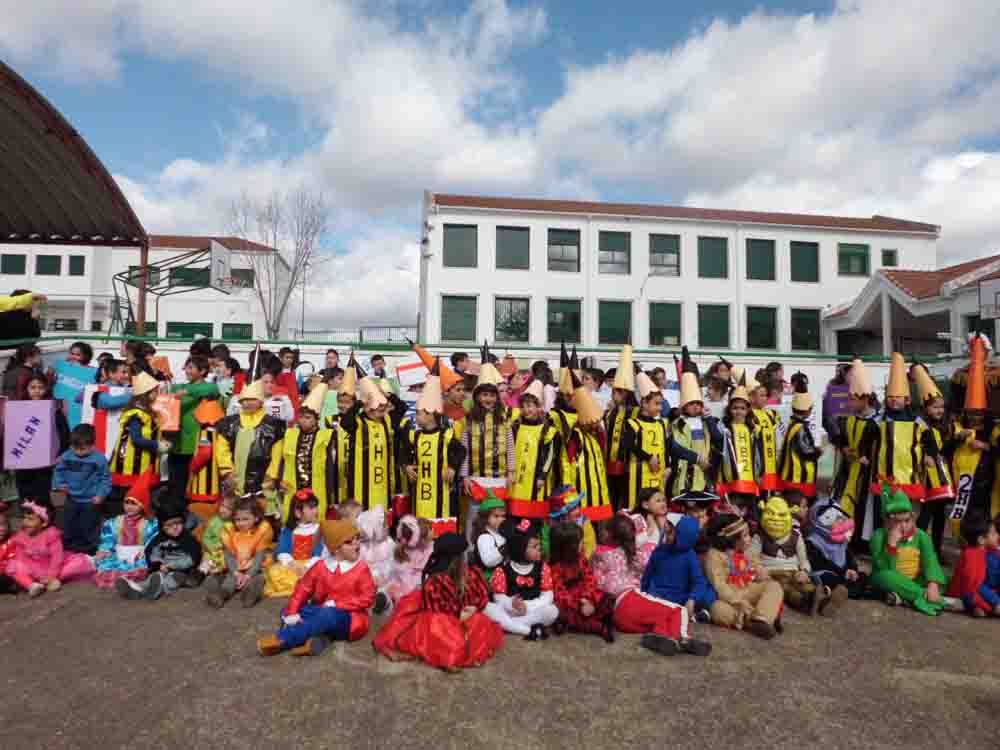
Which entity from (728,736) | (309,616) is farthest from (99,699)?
(728,736)

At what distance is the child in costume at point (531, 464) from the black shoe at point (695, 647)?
1.55 meters

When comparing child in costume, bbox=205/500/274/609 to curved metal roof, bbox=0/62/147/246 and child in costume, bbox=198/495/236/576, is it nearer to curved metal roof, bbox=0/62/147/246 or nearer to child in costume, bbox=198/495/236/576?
child in costume, bbox=198/495/236/576

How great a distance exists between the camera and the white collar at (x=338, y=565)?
4320 millimetres

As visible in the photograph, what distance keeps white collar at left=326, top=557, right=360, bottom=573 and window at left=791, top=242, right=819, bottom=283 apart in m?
27.7

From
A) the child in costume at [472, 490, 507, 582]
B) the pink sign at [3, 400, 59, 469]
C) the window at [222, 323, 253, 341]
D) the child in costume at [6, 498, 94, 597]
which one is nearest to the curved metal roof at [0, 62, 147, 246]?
the pink sign at [3, 400, 59, 469]

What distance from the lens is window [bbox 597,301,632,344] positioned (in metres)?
27.2

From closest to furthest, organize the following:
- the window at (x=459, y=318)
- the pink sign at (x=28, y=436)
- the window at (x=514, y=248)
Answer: the pink sign at (x=28, y=436)
the window at (x=459, y=318)
the window at (x=514, y=248)

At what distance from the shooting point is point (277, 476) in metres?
5.59

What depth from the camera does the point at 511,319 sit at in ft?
87.5

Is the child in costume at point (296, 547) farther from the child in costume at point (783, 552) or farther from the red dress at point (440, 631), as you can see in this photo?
the child in costume at point (783, 552)

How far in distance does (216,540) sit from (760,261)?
27079 mm

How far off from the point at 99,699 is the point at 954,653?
4811mm

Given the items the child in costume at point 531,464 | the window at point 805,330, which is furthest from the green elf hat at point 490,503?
the window at point 805,330

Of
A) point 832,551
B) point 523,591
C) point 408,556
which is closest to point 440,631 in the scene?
point 523,591
